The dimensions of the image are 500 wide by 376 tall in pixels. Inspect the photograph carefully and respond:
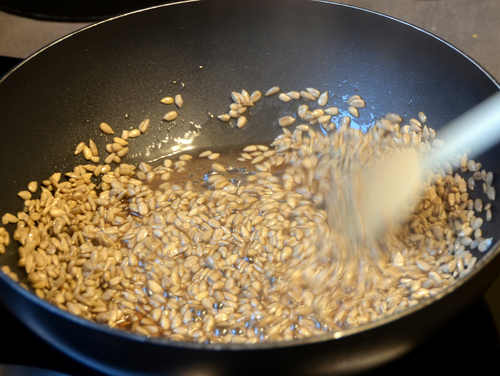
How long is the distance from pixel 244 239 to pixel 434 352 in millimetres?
394

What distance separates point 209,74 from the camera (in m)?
1.25

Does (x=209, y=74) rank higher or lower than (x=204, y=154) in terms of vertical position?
higher

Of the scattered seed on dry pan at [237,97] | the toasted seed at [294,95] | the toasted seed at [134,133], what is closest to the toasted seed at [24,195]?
the toasted seed at [134,133]

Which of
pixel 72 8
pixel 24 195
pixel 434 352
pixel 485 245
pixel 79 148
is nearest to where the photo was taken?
pixel 434 352

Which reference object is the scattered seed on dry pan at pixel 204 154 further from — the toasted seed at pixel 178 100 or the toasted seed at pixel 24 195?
the toasted seed at pixel 24 195

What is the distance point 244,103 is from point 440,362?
671 mm

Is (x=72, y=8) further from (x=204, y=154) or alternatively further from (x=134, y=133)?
(x=204, y=154)

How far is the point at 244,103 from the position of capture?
1263 mm

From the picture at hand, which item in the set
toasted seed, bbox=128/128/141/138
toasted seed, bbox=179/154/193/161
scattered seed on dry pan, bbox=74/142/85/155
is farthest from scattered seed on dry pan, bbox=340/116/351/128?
scattered seed on dry pan, bbox=74/142/85/155

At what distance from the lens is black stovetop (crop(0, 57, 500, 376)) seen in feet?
2.72

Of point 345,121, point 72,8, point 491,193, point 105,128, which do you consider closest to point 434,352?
point 491,193

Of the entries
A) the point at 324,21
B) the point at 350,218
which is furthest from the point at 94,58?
the point at 350,218

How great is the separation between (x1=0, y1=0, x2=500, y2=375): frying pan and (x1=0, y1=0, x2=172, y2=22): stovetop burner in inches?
8.3

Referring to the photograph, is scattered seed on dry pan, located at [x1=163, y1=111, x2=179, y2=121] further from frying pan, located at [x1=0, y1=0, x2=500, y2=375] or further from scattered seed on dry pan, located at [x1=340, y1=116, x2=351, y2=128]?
scattered seed on dry pan, located at [x1=340, y1=116, x2=351, y2=128]
